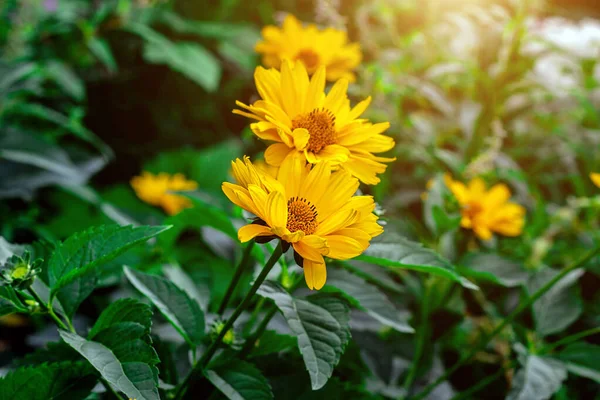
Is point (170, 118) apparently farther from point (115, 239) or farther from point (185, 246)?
point (115, 239)

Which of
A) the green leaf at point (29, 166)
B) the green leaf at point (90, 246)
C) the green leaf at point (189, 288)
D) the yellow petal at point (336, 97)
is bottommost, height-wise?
the green leaf at point (29, 166)

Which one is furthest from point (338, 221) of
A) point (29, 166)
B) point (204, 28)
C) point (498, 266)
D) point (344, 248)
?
point (204, 28)

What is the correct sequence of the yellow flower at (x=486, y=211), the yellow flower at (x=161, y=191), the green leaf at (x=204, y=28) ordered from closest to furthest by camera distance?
1. the yellow flower at (x=486, y=211)
2. the yellow flower at (x=161, y=191)
3. the green leaf at (x=204, y=28)

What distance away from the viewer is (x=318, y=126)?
59 centimetres

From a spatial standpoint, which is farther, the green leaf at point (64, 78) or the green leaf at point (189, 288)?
the green leaf at point (64, 78)

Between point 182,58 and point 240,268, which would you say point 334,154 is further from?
point 182,58

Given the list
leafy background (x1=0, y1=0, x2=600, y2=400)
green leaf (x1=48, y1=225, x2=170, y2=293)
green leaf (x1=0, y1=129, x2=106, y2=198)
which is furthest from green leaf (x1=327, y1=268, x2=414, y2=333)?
green leaf (x1=0, y1=129, x2=106, y2=198)

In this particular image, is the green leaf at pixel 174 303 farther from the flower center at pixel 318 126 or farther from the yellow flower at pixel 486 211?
the yellow flower at pixel 486 211

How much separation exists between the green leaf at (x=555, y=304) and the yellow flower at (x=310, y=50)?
47 cm

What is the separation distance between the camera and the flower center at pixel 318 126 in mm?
576

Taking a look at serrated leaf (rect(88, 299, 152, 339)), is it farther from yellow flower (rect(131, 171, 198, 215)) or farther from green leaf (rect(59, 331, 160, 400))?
yellow flower (rect(131, 171, 198, 215))

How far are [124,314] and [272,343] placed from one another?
16 cm

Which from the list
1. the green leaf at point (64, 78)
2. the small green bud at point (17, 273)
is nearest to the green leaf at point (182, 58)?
the green leaf at point (64, 78)

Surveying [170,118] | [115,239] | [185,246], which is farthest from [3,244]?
[170,118]
